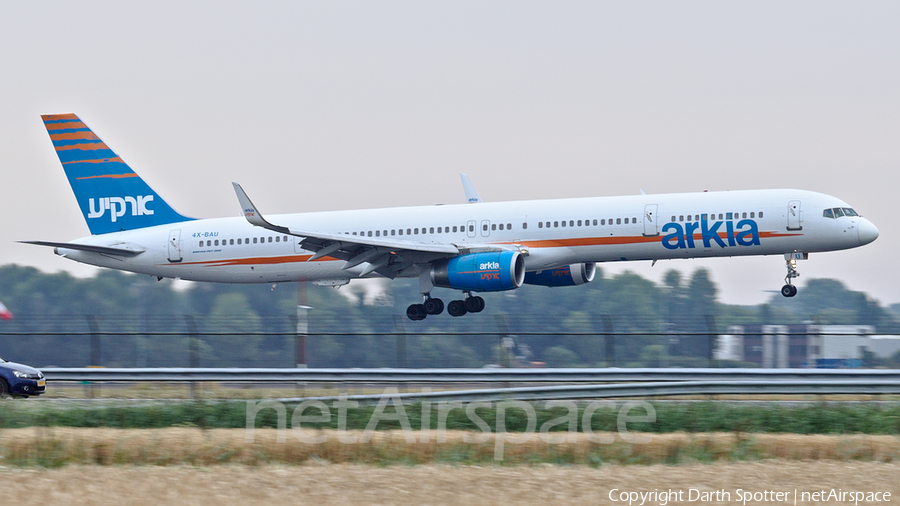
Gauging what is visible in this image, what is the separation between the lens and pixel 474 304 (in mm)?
28469

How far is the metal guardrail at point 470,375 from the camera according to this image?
16.2m

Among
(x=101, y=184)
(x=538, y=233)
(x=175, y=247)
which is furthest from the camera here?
(x=101, y=184)

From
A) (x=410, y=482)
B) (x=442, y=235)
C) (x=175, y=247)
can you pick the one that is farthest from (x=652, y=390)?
(x=175, y=247)

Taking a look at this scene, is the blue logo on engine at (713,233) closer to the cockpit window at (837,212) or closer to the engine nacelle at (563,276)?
the cockpit window at (837,212)

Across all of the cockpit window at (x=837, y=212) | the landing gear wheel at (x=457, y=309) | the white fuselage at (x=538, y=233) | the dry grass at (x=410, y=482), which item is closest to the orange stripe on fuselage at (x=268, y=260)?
the white fuselage at (x=538, y=233)

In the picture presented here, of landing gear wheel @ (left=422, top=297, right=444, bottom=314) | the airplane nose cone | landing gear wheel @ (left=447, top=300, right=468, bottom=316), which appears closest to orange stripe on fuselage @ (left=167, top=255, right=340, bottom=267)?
landing gear wheel @ (left=422, top=297, right=444, bottom=314)

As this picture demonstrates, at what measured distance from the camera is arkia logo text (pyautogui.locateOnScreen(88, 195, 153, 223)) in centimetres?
3231

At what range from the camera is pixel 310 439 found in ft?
39.5

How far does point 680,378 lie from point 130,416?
9.51m

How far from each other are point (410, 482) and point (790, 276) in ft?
62.5

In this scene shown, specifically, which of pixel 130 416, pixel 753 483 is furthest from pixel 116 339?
pixel 753 483

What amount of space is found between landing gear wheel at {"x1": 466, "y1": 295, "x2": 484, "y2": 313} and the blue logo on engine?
5835 mm

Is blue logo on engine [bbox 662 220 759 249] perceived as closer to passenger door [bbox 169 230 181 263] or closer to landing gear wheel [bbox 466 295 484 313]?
landing gear wheel [bbox 466 295 484 313]

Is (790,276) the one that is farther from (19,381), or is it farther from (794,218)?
(19,381)
